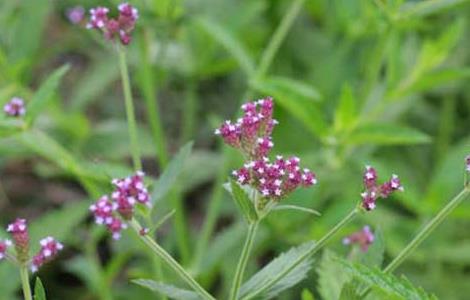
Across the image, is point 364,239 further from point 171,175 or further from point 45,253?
point 45,253

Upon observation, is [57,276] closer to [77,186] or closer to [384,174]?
[77,186]

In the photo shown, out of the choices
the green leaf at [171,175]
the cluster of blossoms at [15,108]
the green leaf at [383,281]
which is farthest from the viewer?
the cluster of blossoms at [15,108]

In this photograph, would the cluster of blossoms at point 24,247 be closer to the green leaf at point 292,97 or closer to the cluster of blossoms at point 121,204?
the cluster of blossoms at point 121,204

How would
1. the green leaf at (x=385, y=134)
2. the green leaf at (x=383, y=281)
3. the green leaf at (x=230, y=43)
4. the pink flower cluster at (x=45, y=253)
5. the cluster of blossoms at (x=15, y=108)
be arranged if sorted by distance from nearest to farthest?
the green leaf at (x=383, y=281) < the pink flower cluster at (x=45, y=253) < the cluster of blossoms at (x=15, y=108) < the green leaf at (x=385, y=134) < the green leaf at (x=230, y=43)

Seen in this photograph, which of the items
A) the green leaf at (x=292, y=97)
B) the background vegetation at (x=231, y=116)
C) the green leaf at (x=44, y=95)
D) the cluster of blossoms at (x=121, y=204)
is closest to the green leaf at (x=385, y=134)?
the background vegetation at (x=231, y=116)

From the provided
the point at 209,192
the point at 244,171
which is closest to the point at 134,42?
the point at 209,192
